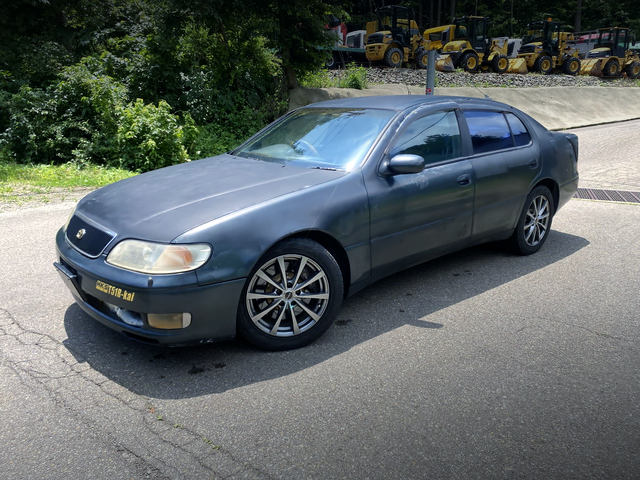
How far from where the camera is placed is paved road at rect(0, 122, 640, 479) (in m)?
2.52

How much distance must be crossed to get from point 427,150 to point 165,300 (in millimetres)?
2358

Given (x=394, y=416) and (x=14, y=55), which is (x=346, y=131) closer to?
(x=394, y=416)

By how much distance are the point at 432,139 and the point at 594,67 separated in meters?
28.3

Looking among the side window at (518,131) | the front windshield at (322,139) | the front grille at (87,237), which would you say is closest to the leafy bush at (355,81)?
the side window at (518,131)

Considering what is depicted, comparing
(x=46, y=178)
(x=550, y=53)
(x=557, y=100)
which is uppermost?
(x=550, y=53)

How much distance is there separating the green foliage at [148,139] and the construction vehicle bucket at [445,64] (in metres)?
17.0

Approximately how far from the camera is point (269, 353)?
3.47 metres

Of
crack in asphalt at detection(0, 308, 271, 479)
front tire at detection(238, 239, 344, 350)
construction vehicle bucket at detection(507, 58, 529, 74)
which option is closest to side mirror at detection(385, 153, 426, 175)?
front tire at detection(238, 239, 344, 350)

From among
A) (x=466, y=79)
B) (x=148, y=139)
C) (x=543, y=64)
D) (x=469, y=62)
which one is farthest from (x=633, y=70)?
(x=148, y=139)

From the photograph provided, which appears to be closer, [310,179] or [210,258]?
[210,258]

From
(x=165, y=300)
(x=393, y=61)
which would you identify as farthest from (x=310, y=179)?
(x=393, y=61)

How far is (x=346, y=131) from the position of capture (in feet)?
14.1

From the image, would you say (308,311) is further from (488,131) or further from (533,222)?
(533,222)

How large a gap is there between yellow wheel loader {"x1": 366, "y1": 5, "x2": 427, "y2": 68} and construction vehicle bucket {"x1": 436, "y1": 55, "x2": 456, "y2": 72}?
1.51m
